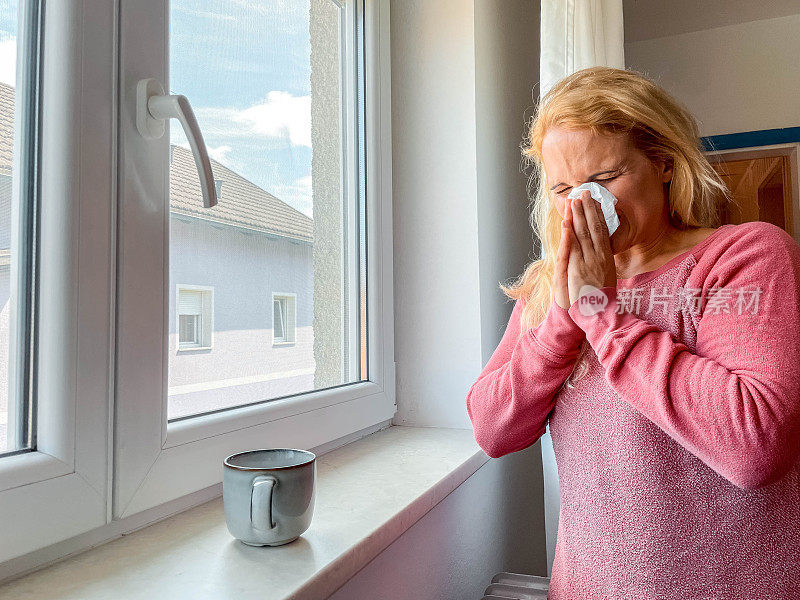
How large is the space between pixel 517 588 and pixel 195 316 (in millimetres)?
642

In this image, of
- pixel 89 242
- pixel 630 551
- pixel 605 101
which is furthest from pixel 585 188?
pixel 89 242

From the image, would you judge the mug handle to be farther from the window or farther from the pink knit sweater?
the pink knit sweater

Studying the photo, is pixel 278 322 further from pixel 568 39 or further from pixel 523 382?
pixel 568 39

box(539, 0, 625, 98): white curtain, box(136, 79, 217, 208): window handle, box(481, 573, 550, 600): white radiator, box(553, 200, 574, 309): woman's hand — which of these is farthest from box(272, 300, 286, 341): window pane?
box(539, 0, 625, 98): white curtain

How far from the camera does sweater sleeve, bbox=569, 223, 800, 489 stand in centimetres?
57

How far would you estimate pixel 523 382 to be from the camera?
75 centimetres

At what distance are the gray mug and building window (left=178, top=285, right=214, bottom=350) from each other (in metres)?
0.18

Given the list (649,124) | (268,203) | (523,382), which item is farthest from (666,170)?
(268,203)

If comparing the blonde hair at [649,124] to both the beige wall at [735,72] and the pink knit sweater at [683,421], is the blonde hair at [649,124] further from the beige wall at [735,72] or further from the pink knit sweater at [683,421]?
the beige wall at [735,72]

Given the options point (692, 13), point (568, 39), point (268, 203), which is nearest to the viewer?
point (268, 203)

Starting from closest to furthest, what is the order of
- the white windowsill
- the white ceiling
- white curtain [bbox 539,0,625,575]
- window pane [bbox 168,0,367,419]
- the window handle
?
the white windowsill
the window handle
window pane [bbox 168,0,367,419]
white curtain [bbox 539,0,625,575]
the white ceiling

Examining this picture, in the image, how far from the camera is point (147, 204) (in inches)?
24.1

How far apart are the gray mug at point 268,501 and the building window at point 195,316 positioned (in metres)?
0.18

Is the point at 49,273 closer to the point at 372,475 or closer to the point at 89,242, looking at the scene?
the point at 89,242
